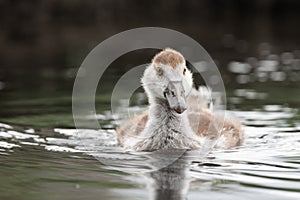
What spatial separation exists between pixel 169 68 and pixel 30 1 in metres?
22.7

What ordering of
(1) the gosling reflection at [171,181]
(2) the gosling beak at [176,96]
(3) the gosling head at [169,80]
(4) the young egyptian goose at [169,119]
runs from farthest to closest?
(4) the young egyptian goose at [169,119] < (3) the gosling head at [169,80] < (2) the gosling beak at [176,96] < (1) the gosling reflection at [171,181]

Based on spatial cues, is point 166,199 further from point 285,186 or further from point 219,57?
point 219,57

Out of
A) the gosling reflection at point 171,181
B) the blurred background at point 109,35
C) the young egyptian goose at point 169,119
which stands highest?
the blurred background at point 109,35

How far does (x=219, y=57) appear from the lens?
21406mm

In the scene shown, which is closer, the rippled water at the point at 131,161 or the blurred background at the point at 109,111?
the rippled water at the point at 131,161

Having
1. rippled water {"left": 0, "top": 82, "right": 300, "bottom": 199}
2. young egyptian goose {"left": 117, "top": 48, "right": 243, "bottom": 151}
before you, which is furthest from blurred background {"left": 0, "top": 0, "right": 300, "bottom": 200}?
young egyptian goose {"left": 117, "top": 48, "right": 243, "bottom": 151}

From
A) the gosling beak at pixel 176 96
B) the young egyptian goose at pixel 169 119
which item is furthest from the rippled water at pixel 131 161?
the gosling beak at pixel 176 96

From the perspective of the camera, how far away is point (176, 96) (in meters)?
8.37

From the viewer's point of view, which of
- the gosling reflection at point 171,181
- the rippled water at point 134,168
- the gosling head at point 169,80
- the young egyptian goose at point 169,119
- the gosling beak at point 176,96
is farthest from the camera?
the young egyptian goose at point 169,119

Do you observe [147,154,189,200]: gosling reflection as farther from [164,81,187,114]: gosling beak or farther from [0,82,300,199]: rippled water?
[164,81,187,114]: gosling beak

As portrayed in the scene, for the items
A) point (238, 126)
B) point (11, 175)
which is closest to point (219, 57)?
point (238, 126)

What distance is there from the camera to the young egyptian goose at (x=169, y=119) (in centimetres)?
853

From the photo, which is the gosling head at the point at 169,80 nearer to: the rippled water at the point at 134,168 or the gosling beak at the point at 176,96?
the gosling beak at the point at 176,96

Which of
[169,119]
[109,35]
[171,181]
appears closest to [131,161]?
[169,119]
